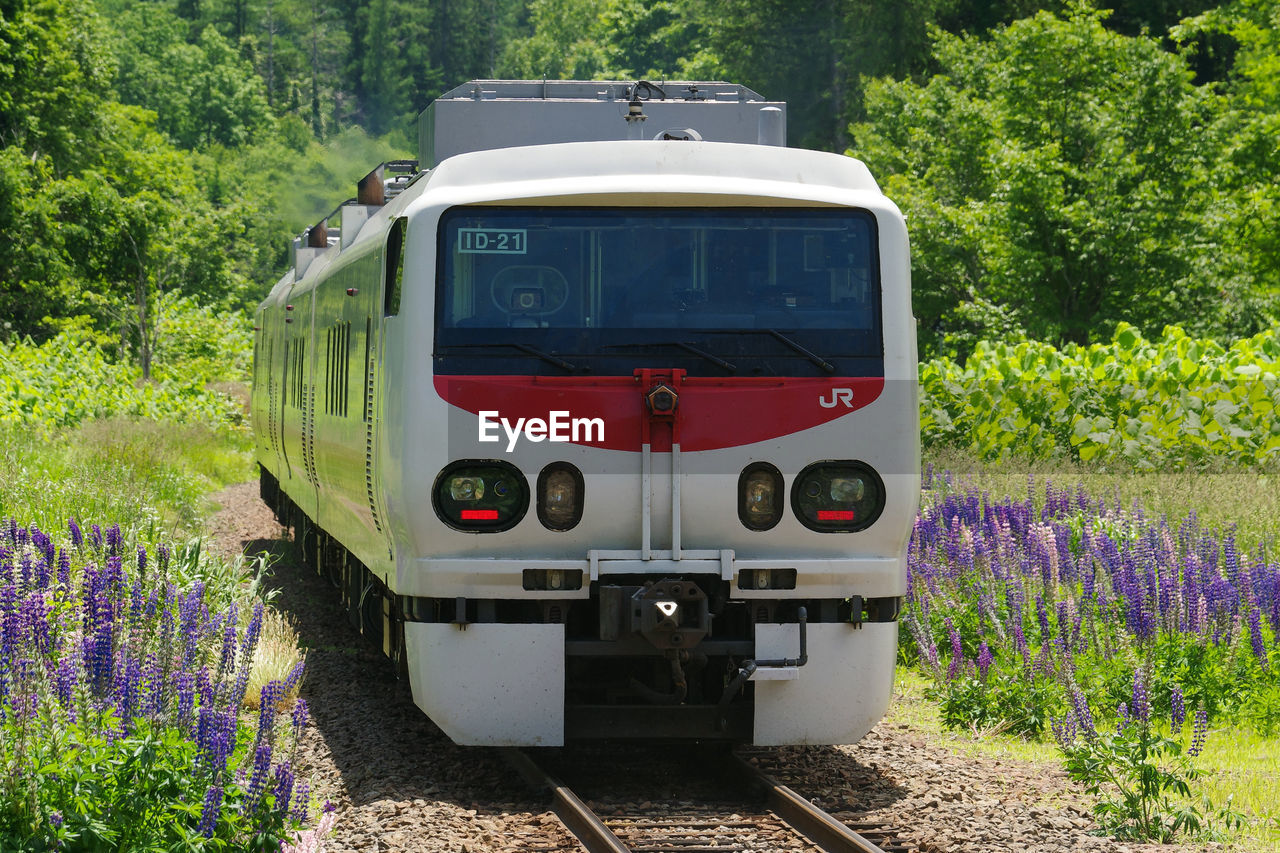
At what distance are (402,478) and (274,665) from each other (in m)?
2.36

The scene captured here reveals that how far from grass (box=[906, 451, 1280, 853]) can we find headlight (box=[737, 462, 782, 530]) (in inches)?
70.0

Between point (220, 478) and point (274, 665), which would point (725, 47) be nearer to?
point (220, 478)

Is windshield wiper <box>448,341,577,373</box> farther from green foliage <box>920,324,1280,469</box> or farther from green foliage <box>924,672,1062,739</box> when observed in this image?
green foliage <box>920,324,1280,469</box>

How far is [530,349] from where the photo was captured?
23.7 ft

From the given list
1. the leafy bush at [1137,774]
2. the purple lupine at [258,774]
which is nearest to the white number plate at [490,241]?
the purple lupine at [258,774]

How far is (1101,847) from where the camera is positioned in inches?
246

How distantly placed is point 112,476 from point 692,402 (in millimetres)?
8962

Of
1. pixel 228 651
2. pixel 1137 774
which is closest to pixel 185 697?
pixel 228 651

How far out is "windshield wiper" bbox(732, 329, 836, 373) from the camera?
7.30m

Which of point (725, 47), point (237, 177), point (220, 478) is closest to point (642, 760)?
point (220, 478)

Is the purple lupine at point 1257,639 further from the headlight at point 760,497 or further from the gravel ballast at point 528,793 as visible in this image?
the headlight at point 760,497

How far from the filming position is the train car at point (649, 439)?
7.18 m

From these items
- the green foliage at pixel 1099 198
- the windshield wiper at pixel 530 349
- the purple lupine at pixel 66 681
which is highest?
the green foliage at pixel 1099 198

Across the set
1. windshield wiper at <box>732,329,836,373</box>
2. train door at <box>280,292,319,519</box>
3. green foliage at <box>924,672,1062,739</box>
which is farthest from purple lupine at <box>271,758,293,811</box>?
train door at <box>280,292,319,519</box>
